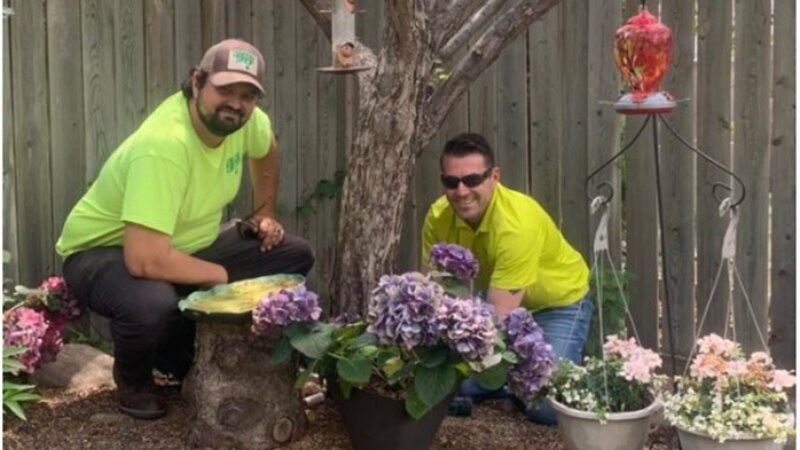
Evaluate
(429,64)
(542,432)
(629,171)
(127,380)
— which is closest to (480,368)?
(542,432)

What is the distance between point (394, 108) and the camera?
384 cm

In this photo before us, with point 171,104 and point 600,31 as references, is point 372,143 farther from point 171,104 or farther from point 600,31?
point 600,31

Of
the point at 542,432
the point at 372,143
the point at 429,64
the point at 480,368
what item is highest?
the point at 429,64

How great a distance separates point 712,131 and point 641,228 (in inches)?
20.5

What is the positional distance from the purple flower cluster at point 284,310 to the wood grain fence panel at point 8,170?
1821 millimetres

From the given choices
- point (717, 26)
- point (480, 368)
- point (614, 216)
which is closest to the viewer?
point (480, 368)

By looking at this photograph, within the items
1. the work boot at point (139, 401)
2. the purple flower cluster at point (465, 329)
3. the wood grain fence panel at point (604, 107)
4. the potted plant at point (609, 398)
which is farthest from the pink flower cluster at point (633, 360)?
the work boot at point (139, 401)

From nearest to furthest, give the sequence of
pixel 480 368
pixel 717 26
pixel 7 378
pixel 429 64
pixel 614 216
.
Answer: pixel 480 368 < pixel 429 64 < pixel 7 378 < pixel 717 26 < pixel 614 216

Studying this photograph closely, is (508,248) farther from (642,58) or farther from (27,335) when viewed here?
(27,335)

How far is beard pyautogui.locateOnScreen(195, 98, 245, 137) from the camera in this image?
3850 mm

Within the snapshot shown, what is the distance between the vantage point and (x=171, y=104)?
12.9 feet

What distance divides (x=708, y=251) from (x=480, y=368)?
166 cm

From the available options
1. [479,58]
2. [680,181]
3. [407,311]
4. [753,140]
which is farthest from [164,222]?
[753,140]

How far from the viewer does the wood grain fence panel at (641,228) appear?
186 inches
